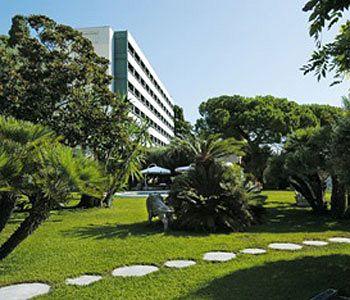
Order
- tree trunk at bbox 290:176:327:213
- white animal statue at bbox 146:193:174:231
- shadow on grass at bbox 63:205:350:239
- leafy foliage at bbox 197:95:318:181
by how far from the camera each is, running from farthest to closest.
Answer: leafy foliage at bbox 197:95:318:181 < tree trunk at bbox 290:176:327:213 < white animal statue at bbox 146:193:174:231 < shadow on grass at bbox 63:205:350:239

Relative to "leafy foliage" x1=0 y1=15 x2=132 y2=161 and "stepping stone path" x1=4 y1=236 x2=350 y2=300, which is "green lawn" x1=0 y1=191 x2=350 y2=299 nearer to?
"stepping stone path" x1=4 y1=236 x2=350 y2=300

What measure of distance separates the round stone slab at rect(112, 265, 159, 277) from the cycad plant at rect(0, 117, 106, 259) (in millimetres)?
1782

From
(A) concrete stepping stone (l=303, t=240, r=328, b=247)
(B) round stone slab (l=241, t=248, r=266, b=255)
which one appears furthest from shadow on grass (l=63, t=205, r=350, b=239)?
(B) round stone slab (l=241, t=248, r=266, b=255)

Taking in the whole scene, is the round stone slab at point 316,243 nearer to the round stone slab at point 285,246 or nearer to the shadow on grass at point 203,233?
the round stone slab at point 285,246

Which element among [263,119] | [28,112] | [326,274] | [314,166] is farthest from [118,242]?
[263,119]

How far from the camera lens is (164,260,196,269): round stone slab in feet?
19.1

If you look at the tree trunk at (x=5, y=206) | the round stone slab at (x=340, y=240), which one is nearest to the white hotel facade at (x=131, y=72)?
the round stone slab at (x=340, y=240)

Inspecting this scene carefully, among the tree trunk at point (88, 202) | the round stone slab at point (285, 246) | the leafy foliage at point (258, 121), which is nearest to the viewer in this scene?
the round stone slab at point (285, 246)

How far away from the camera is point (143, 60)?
50.5 metres

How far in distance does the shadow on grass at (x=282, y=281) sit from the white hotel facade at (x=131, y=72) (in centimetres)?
2319

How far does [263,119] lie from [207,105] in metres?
7.37

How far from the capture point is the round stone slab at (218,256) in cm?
630

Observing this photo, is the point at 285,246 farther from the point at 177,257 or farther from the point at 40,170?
the point at 40,170

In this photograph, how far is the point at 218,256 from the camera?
6.52 meters
